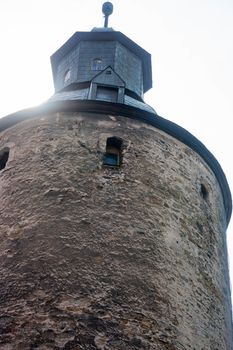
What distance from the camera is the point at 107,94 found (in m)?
11.6

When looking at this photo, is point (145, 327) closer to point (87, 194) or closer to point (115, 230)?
point (115, 230)

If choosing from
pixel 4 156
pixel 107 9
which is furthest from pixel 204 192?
pixel 107 9

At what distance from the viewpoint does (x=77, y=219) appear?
7766mm

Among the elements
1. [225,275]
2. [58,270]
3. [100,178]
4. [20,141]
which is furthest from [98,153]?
[225,275]

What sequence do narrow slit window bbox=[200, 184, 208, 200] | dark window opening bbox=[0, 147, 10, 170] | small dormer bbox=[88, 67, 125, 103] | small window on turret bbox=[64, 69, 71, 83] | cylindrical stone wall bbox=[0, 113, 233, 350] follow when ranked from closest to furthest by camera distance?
cylindrical stone wall bbox=[0, 113, 233, 350] < dark window opening bbox=[0, 147, 10, 170] < narrow slit window bbox=[200, 184, 208, 200] < small dormer bbox=[88, 67, 125, 103] < small window on turret bbox=[64, 69, 71, 83]

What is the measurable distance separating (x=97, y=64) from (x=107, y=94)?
2599 mm

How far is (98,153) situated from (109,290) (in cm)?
268

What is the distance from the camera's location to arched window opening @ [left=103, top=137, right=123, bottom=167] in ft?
29.3

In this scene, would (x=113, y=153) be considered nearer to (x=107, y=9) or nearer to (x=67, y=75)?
(x=67, y=75)

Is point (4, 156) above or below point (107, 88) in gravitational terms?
below

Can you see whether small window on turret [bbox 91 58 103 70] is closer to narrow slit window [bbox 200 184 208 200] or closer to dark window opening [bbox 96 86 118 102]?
dark window opening [bbox 96 86 118 102]

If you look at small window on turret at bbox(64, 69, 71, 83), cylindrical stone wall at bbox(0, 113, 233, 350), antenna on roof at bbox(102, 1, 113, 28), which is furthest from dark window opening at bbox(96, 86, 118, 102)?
antenna on roof at bbox(102, 1, 113, 28)

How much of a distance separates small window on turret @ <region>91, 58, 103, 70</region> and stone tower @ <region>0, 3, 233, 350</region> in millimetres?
4093

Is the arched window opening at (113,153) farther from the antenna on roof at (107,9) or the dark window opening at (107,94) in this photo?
the antenna on roof at (107,9)
